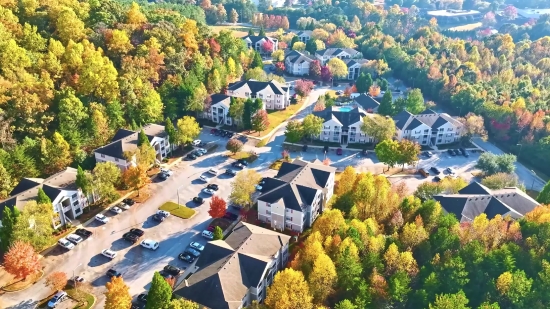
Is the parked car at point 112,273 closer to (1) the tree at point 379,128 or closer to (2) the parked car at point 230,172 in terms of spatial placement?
(2) the parked car at point 230,172

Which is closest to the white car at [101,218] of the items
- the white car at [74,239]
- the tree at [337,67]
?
the white car at [74,239]

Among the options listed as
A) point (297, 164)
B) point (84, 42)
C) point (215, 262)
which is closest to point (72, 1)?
point (84, 42)

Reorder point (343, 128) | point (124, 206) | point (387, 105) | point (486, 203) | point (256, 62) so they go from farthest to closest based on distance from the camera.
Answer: point (256, 62) < point (387, 105) < point (343, 128) < point (124, 206) < point (486, 203)

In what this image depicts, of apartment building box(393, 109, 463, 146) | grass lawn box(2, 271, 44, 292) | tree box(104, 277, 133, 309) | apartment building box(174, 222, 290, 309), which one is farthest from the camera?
apartment building box(393, 109, 463, 146)

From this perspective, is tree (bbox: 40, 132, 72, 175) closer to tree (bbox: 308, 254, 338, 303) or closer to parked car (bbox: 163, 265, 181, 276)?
parked car (bbox: 163, 265, 181, 276)

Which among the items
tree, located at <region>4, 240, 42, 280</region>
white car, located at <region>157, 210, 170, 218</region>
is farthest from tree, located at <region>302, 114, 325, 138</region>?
tree, located at <region>4, 240, 42, 280</region>

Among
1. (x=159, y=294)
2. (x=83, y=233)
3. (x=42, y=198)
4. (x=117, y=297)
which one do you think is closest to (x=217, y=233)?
(x=159, y=294)

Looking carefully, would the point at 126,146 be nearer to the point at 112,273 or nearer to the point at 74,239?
the point at 74,239
